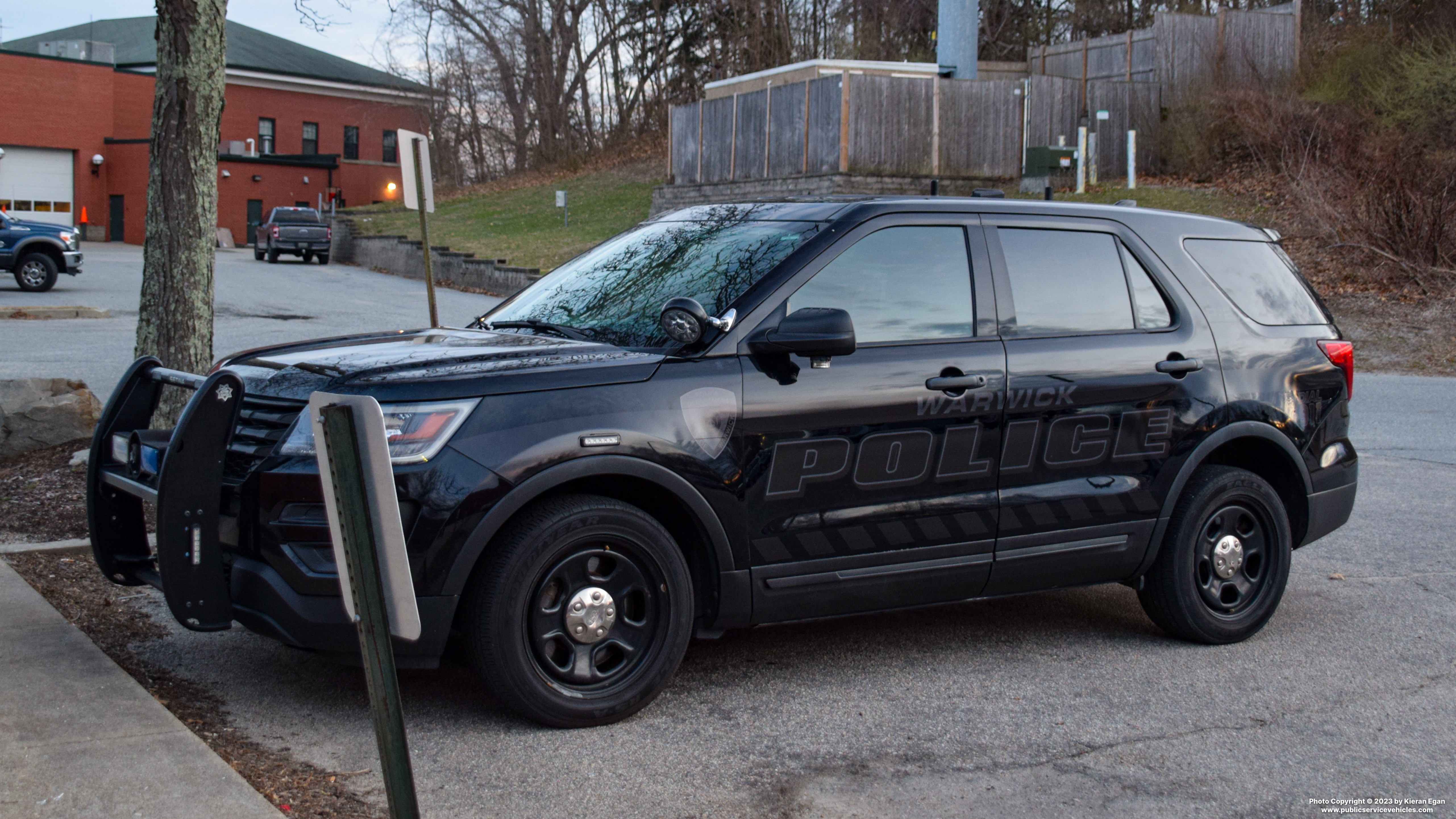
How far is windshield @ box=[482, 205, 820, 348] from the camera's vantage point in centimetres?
486

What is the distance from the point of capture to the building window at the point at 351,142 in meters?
61.1

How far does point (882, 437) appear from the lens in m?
4.76

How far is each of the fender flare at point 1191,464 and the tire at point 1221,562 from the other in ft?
0.19

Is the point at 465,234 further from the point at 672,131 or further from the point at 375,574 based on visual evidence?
the point at 375,574

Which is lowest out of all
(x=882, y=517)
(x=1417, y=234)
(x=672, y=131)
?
(x=882, y=517)

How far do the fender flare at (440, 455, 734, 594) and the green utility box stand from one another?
2265cm

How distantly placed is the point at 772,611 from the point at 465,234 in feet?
107

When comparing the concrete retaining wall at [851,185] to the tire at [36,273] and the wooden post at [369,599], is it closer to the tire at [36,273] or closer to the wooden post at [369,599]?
the tire at [36,273]

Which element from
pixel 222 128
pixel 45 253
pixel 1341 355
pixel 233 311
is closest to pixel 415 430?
pixel 1341 355

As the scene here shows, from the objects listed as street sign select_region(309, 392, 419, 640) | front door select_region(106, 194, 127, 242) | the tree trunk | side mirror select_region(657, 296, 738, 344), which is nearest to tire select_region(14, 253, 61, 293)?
the tree trunk

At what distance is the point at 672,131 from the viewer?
3275 cm

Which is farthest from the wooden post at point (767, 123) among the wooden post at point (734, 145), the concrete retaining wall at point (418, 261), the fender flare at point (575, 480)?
the fender flare at point (575, 480)

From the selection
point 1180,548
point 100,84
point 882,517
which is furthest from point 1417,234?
point 100,84

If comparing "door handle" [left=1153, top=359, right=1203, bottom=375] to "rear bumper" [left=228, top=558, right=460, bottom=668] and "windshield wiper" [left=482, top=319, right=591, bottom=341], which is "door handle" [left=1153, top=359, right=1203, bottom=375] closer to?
"windshield wiper" [left=482, top=319, right=591, bottom=341]
